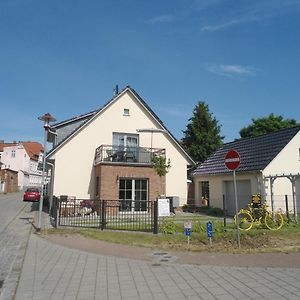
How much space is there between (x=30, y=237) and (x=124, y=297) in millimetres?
8128

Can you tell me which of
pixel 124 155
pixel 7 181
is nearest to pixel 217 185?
pixel 124 155

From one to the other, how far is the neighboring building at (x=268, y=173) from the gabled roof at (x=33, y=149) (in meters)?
66.8

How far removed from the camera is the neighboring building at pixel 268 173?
20406mm

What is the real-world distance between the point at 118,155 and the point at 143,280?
17.7m

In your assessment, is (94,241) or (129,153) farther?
(129,153)

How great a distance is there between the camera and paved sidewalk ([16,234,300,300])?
6.24 metres

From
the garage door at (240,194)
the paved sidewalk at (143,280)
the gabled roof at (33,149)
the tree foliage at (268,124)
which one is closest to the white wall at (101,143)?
the garage door at (240,194)

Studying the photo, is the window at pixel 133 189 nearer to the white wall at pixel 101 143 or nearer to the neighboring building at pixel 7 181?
the white wall at pixel 101 143

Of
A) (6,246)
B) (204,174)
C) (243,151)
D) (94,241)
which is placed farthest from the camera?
(204,174)

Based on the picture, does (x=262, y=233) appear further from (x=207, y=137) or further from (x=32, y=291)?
(x=207, y=137)

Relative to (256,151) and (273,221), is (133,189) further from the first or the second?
(273,221)

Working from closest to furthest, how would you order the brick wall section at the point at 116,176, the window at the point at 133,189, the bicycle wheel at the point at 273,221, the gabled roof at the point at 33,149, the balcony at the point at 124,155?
the bicycle wheel at the point at 273,221 → the brick wall section at the point at 116,176 → the window at the point at 133,189 → the balcony at the point at 124,155 → the gabled roof at the point at 33,149

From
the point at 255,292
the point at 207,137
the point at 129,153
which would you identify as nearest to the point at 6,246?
the point at 255,292

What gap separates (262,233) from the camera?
1340 centimetres
